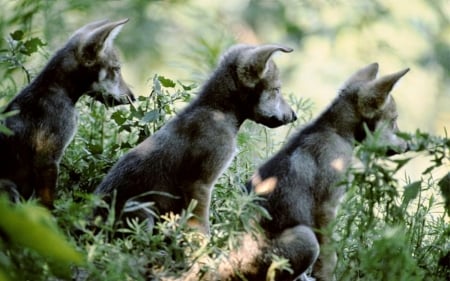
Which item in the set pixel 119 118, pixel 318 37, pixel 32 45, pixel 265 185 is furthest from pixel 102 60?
pixel 318 37

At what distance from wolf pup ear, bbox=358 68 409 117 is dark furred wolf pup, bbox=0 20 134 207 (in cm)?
187

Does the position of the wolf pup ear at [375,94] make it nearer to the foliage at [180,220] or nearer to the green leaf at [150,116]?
the foliage at [180,220]

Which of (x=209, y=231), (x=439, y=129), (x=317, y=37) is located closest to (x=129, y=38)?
(x=317, y=37)

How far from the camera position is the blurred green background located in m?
14.0

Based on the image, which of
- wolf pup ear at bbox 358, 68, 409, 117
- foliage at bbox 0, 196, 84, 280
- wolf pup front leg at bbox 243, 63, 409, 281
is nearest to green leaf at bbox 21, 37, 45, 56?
wolf pup front leg at bbox 243, 63, 409, 281

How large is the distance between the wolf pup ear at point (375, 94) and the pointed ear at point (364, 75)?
0.44 ft

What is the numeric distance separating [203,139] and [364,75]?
130 cm

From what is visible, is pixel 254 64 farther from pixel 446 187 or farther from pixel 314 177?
pixel 446 187

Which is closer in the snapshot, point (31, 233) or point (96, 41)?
point (31, 233)

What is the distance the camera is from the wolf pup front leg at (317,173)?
6.41 m

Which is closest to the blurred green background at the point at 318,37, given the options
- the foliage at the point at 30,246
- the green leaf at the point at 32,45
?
the green leaf at the point at 32,45

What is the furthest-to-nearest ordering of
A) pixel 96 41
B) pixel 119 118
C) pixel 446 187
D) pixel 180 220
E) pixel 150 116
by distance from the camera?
pixel 119 118 → pixel 150 116 → pixel 96 41 → pixel 446 187 → pixel 180 220

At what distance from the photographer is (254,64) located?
23.9ft

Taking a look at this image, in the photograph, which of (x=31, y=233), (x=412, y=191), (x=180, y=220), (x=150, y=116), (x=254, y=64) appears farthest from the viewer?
(x=150, y=116)
